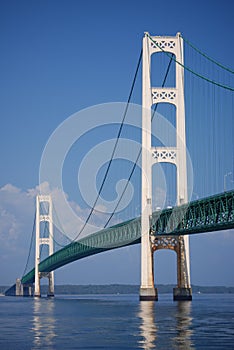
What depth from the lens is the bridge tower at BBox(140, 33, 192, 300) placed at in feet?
176

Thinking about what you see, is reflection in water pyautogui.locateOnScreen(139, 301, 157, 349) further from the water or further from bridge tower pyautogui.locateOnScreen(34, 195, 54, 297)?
bridge tower pyautogui.locateOnScreen(34, 195, 54, 297)

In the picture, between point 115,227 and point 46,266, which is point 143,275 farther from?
point 46,266

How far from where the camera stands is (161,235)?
55062mm

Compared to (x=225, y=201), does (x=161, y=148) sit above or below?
above

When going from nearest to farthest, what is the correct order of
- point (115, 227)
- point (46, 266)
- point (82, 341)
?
point (82, 341)
point (115, 227)
point (46, 266)

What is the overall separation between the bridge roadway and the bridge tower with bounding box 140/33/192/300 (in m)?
1.18

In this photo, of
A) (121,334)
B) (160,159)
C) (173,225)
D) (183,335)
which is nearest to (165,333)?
(183,335)

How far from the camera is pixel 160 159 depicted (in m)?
54.5

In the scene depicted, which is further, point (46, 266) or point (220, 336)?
point (46, 266)

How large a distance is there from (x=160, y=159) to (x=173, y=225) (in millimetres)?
4743

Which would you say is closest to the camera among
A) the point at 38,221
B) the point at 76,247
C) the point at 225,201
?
the point at 225,201

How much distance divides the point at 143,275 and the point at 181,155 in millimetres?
8875

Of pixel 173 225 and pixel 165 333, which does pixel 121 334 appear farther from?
pixel 173 225

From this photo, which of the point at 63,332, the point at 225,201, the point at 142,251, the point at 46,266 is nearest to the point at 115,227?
the point at 142,251
